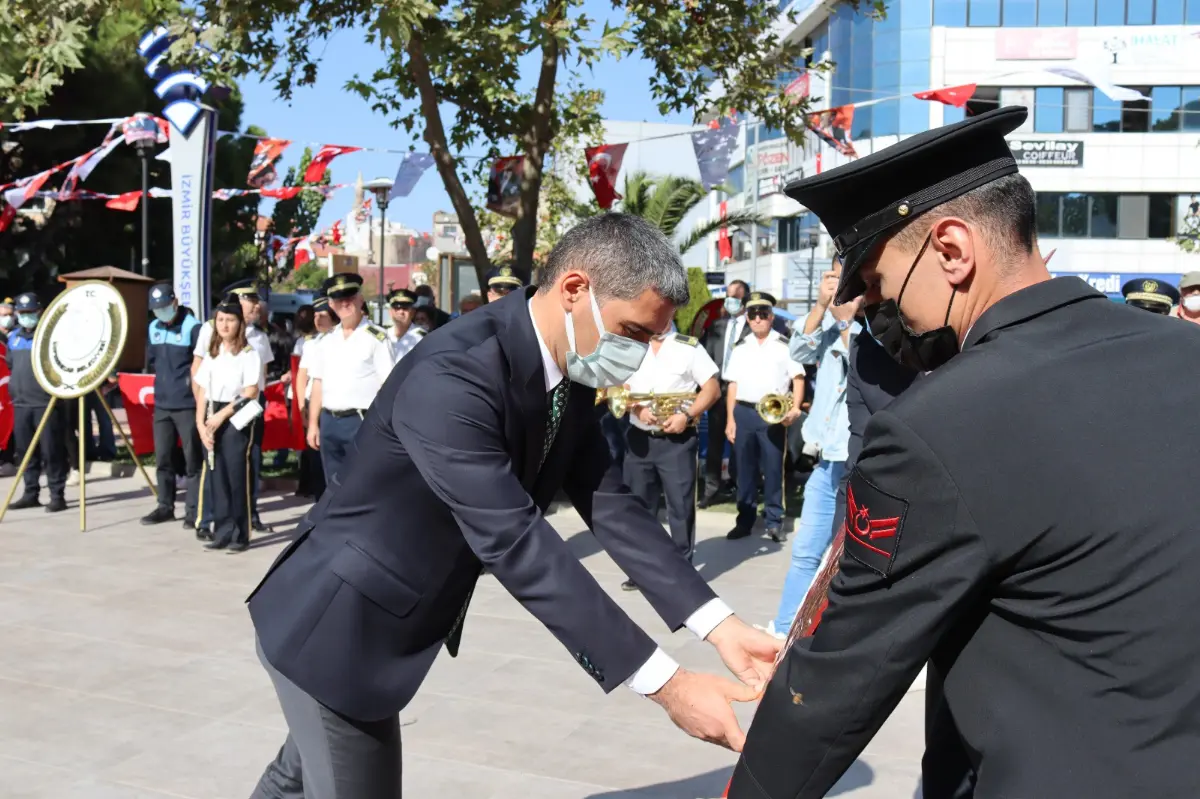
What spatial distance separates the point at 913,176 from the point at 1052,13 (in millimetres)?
45307

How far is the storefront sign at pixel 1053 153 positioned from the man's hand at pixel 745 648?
42325 mm

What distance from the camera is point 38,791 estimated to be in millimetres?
4410

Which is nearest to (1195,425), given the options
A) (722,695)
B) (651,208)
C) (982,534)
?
(982,534)

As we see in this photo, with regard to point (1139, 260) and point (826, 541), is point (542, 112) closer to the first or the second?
point (826, 541)

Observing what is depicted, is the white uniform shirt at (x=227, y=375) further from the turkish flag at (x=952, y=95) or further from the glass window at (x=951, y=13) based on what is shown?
the glass window at (x=951, y=13)

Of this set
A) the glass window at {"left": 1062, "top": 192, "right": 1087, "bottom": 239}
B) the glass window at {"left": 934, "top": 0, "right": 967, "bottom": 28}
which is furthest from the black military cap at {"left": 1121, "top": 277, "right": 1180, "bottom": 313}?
the glass window at {"left": 934, "top": 0, "right": 967, "bottom": 28}

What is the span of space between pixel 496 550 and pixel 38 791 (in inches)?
121

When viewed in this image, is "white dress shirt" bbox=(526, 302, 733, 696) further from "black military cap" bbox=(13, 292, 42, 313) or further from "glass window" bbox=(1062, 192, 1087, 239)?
"glass window" bbox=(1062, 192, 1087, 239)

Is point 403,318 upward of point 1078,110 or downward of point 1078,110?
downward

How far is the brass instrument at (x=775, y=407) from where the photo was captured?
30.6 ft

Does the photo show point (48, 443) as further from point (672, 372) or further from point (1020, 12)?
point (1020, 12)

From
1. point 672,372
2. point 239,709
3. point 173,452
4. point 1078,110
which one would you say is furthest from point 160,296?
point 1078,110

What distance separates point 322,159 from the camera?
14.5 meters

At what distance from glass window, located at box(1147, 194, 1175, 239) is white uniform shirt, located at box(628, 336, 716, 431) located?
1560 inches
